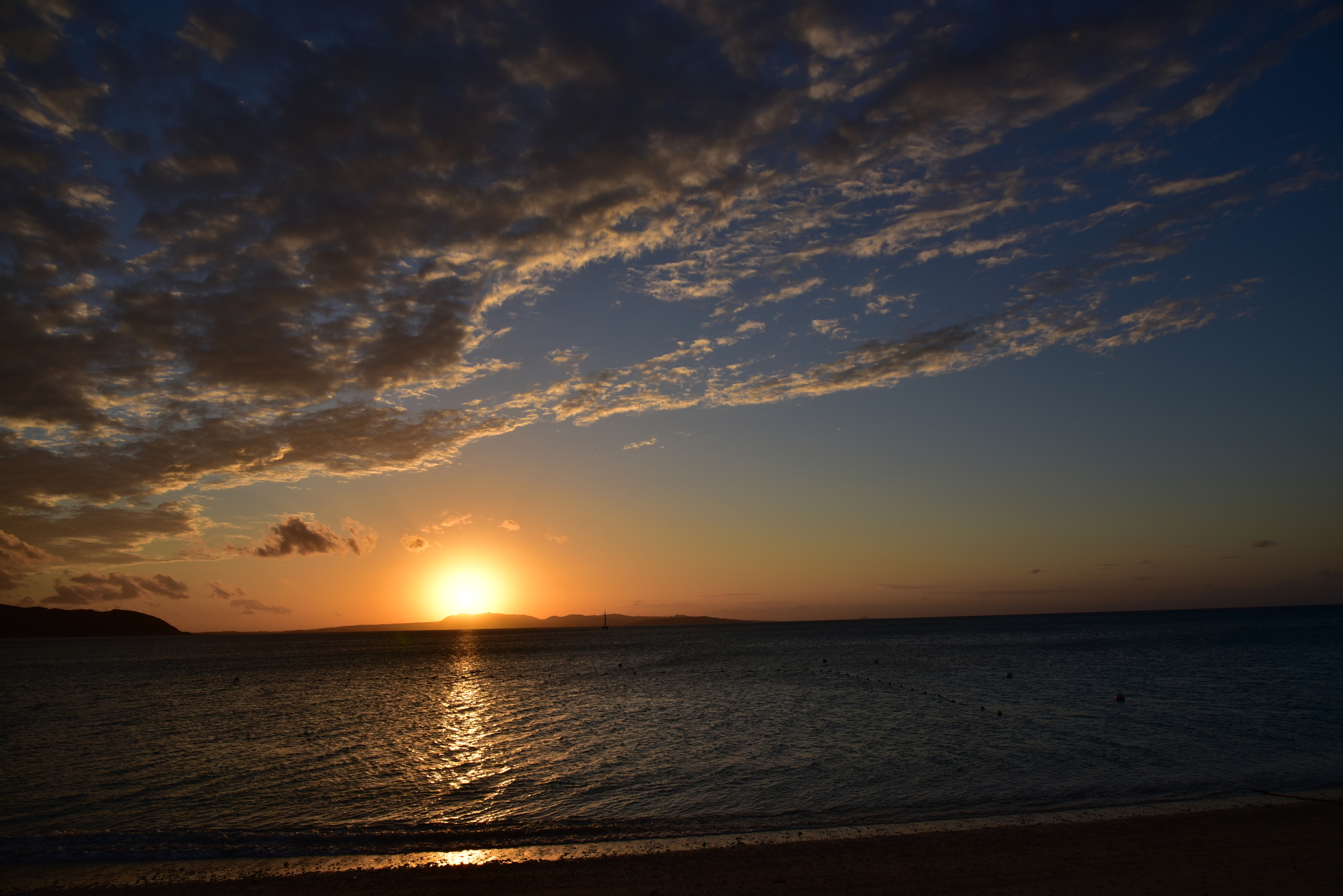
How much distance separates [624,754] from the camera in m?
28.6

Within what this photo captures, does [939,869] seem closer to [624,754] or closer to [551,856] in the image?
[551,856]

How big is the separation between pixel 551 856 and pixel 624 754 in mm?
12630

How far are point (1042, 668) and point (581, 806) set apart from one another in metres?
60.0

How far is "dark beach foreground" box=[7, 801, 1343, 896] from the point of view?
44.0 ft

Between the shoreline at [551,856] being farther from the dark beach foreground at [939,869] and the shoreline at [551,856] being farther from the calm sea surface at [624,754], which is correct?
the calm sea surface at [624,754]

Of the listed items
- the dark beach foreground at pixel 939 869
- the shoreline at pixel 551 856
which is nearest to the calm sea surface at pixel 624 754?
the shoreline at pixel 551 856

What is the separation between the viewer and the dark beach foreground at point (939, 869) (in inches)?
528

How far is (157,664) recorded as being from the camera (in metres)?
105

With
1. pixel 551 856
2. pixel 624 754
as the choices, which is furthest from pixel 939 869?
pixel 624 754

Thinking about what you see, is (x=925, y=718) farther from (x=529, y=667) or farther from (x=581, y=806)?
(x=529, y=667)

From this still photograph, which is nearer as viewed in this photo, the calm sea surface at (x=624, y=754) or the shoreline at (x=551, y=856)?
the shoreline at (x=551, y=856)

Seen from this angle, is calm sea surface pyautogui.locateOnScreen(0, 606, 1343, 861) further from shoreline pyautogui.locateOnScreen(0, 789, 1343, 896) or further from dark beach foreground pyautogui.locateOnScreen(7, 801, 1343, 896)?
dark beach foreground pyautogui.locateOnScreen(7, 801, 1343, 896)

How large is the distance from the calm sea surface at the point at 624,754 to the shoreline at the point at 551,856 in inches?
34.3

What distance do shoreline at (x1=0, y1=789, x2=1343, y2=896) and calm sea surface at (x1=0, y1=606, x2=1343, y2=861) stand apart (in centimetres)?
87
